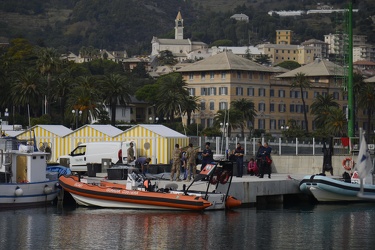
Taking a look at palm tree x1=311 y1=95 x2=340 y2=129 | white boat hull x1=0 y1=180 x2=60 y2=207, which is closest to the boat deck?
white boat hull x1=0 y1=180 x2=60 y2=207

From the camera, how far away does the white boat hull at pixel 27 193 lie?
151 feet

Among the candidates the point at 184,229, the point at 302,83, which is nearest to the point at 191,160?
the point at 184,229

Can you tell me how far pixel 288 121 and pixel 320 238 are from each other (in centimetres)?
11287

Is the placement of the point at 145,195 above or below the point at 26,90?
below

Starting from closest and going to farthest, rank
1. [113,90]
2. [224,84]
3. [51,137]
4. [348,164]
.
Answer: [348,164] → [51,137] → [113,90] → [224,84]

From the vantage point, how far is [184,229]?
41094 millimetres

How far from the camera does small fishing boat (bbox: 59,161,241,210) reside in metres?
44.5

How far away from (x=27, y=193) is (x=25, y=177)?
992 mm

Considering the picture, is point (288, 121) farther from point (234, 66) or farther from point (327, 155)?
point (327, 155)

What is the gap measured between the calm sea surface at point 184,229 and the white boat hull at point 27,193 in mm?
497

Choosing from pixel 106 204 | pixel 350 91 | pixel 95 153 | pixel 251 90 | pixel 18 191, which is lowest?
pixel 106 204

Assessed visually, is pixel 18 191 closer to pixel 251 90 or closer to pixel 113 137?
pixel 113 137

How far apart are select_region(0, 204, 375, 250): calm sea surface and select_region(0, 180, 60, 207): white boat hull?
0.50m

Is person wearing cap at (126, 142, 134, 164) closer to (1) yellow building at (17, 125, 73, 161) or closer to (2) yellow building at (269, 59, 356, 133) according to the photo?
(1) yellow building at (17, 125, 73, 161)
